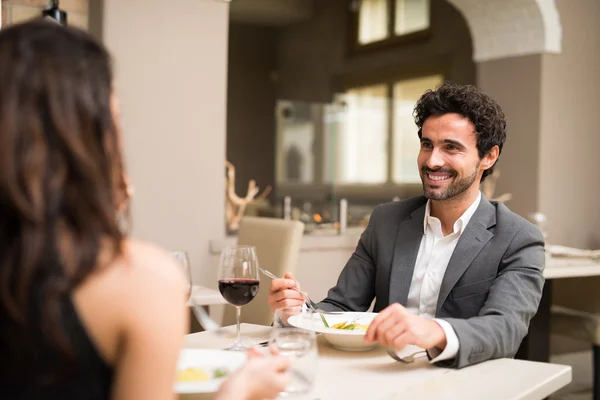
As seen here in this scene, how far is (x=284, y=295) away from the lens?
1.67 m

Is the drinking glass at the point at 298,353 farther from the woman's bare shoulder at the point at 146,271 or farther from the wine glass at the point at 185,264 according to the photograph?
the wine glass at the point at 185,264

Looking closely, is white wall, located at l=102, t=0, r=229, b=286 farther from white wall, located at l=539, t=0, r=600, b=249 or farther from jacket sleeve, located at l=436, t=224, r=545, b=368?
white wall, located at l=539, t=0, r=600, b=249

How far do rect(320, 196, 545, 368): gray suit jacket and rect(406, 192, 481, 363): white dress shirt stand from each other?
3 cm

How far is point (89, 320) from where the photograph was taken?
72cm

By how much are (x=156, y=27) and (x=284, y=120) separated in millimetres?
2710

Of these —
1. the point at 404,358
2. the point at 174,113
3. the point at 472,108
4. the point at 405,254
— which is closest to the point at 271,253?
the point at 405,254

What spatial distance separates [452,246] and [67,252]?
1374mm

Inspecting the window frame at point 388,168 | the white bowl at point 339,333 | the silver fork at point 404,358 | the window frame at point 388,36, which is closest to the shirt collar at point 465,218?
the white bowl at point 339,333

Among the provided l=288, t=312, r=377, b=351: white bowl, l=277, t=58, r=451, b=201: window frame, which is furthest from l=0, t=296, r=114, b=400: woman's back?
l=277, t=58, r=451, b=201: window frame

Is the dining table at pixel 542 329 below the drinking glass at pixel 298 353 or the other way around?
below

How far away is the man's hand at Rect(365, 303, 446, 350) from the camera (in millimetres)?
1340

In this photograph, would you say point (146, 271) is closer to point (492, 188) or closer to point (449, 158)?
point (449, 158)

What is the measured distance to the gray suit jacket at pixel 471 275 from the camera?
4.92 ft

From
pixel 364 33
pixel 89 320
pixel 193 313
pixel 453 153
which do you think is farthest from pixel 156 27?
pixel 364 33
